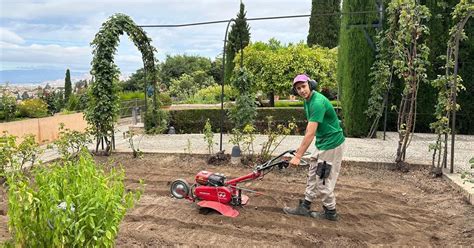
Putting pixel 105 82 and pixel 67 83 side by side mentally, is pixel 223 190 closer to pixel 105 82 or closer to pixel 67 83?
pixel 105 82

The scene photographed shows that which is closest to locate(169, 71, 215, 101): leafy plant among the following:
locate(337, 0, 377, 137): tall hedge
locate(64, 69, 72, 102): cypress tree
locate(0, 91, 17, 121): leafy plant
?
locate(64, 69, 72, 102): cypress tree

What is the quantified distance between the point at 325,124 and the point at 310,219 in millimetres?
963

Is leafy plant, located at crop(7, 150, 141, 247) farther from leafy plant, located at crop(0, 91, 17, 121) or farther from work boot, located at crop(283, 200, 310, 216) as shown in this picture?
leafy plant, located at crop(0, 91, 17, 121)

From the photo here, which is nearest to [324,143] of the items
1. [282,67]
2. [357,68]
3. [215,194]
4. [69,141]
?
[215,194]

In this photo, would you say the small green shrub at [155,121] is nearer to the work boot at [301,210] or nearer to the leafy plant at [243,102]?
the leafy plant at [243,102]

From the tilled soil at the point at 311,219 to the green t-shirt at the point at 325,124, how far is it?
0.77 meters

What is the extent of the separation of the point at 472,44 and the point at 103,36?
30.2 ft

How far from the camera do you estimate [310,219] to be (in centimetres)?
396

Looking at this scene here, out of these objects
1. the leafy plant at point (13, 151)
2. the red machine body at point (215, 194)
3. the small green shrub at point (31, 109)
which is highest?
the small green shrub at point (31, 109)

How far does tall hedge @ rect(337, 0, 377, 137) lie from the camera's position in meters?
9.74

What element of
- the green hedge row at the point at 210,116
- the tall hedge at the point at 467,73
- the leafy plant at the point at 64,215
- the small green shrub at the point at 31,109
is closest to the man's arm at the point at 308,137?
the leafy plant at the point at 64,215

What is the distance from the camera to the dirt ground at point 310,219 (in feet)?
11.1

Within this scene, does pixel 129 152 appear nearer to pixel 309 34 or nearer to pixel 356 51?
pixel 356 51

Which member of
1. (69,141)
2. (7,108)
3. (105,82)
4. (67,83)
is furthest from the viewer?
(67,83)
